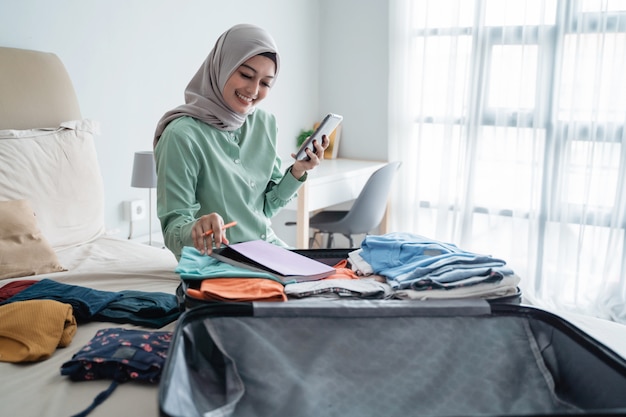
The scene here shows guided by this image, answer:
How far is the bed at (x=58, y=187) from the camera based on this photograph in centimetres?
181

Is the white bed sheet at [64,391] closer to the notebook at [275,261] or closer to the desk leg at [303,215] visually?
the notebook at [275,261]

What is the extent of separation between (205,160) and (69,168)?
2.42 ft

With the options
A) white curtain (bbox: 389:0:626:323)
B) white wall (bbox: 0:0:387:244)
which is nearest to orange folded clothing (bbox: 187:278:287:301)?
white wall (bbox: 0:0:387:244)

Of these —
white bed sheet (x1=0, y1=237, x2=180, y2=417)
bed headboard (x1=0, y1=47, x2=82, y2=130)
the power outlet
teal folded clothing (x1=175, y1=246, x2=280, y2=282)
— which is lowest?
white bed sheet (x1=0, y1=237, x2=180, y2=417)

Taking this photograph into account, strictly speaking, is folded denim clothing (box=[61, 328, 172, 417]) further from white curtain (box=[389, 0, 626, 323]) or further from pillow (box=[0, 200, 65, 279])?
white curtain (box=[389, 0, 626, 323])

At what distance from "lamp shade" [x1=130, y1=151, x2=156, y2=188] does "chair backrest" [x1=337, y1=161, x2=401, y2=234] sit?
1.03 m

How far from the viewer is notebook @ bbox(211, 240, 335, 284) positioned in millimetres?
1198

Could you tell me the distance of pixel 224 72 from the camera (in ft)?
5.82

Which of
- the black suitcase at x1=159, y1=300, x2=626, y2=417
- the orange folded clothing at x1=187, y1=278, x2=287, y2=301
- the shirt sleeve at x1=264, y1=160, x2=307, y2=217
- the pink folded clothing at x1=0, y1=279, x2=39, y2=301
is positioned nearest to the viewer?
the black suitcase at x1=159, y1=300, x2=626, y2=417

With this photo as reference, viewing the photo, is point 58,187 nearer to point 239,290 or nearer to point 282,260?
point 282,260

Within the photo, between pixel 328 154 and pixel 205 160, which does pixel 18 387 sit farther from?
pixel 328 154

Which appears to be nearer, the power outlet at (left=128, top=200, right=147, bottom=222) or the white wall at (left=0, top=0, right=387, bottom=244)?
the white wall at (left=0, top=0, right=387, bottom=244)

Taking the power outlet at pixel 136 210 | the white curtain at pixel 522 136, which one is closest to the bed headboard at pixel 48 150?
the power outlet at pixel 136 210

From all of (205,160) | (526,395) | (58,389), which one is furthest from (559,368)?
(205,160)
